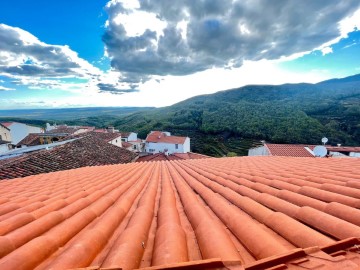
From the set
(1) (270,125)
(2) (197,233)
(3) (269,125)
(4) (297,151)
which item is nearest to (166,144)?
(4) (297,151)

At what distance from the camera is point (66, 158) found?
47.6ft

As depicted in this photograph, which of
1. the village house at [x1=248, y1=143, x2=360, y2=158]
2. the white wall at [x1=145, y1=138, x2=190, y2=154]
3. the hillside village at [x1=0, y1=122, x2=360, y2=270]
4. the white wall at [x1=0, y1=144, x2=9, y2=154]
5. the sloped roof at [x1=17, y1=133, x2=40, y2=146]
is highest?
the hillside village at [x1=0, y1=122, x2=360, y2=270]

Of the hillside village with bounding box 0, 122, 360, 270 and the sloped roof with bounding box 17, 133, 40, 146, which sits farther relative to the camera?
the sloped roof with bounding box 17, 133, 40, 146

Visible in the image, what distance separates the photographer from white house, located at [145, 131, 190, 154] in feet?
141

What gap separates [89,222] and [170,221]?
0.99 meters

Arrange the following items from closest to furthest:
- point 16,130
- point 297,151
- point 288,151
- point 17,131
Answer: point 297,151
point 288,151
point 16,130
point 17,131

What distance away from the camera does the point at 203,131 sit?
68.8 meters

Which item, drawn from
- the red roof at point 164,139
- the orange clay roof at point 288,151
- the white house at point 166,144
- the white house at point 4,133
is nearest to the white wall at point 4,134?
the white house at point 4,133

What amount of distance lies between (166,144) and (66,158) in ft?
97.7

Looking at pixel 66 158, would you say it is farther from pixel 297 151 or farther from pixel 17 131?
pixel 17 131

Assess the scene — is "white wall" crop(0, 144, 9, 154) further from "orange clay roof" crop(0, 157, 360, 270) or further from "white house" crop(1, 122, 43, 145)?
"orange clay roof" crop(0, 157, 360, 270)

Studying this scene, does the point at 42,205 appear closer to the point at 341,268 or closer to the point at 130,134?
the point at 341,268

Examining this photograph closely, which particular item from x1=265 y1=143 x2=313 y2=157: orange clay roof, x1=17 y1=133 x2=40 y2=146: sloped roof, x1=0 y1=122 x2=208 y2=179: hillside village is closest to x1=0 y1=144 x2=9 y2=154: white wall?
x1=0 y1=122 x2=208 y2=179: hillside village

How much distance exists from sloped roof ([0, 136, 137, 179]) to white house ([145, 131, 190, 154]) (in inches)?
887
